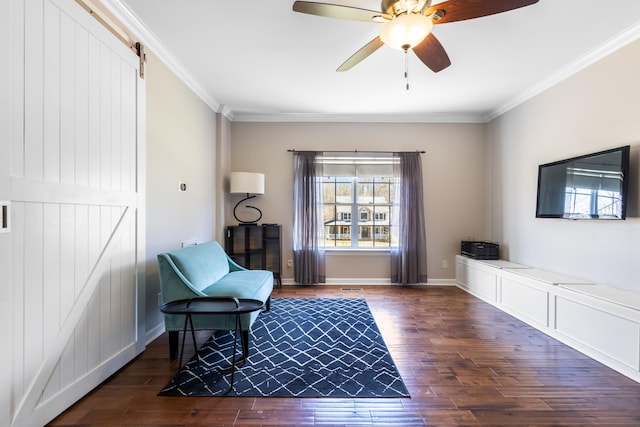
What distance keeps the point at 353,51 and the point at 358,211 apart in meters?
2.55

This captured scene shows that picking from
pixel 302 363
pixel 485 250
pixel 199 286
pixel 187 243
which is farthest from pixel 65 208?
pixel 485 250

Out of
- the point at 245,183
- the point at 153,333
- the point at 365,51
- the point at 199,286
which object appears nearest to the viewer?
the point at 365,51

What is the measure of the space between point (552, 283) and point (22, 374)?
12.8 ft

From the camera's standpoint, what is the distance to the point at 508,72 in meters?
3.17

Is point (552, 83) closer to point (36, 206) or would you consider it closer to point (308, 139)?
point (308, 139)

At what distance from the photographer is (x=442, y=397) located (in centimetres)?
185

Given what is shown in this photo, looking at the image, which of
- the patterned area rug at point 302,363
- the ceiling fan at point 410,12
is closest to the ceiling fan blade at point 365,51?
the ceiling fan at point 410,12

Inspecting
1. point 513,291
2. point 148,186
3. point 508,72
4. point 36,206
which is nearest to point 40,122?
point 36,206

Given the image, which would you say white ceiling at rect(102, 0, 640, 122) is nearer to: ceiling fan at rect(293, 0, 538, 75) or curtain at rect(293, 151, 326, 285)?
ceiling fan at rect(293, 0, 538, 75)

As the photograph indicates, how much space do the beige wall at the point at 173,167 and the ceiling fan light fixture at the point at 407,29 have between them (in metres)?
2.08

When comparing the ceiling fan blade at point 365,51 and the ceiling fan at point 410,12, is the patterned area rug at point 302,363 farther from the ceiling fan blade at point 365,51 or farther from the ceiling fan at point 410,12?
the ceiling fan blade at point 365,51

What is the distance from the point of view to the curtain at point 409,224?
4.50m

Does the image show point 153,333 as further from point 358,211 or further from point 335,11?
point 358,211

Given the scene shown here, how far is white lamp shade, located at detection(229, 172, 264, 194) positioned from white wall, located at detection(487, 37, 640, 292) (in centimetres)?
354
